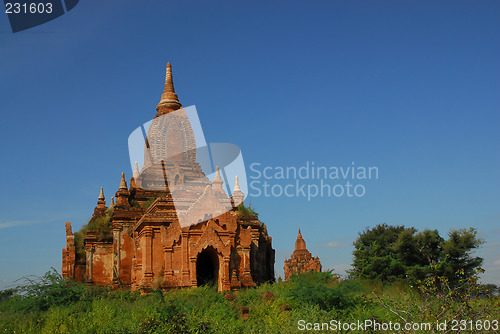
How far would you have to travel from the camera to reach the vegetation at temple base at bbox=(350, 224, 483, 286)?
31744 mm

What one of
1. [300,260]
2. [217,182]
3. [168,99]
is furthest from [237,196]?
[300,260]

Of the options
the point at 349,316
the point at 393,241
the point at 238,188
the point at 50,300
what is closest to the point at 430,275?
the point at 393,241

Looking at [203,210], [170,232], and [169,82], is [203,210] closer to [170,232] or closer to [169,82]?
[170,232]

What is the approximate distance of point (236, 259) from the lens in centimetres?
2280

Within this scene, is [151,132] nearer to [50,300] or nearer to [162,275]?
[162,275]

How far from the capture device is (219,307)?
58.1 feet

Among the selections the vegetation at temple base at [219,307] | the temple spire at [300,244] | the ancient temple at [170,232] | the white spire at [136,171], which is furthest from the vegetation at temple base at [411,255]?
the temple spire at [300,244]

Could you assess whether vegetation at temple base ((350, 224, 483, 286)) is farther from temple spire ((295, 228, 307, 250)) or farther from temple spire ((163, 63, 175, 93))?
temple spire ((295, 228, 307, 250))

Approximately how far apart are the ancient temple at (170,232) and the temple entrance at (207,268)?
0.15ft

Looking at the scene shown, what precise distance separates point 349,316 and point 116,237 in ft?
41.8

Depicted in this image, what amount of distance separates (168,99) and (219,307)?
18.0 m

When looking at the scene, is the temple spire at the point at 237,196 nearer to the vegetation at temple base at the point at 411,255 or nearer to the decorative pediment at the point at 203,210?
the decorative pediment at the point at 203,210

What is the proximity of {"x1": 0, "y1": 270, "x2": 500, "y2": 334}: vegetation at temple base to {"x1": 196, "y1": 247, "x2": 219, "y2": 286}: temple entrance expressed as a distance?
227cm

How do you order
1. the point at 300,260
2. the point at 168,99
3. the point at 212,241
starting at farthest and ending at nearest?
the point at 300,260 < the point at 168,99 < the point at 212,241
